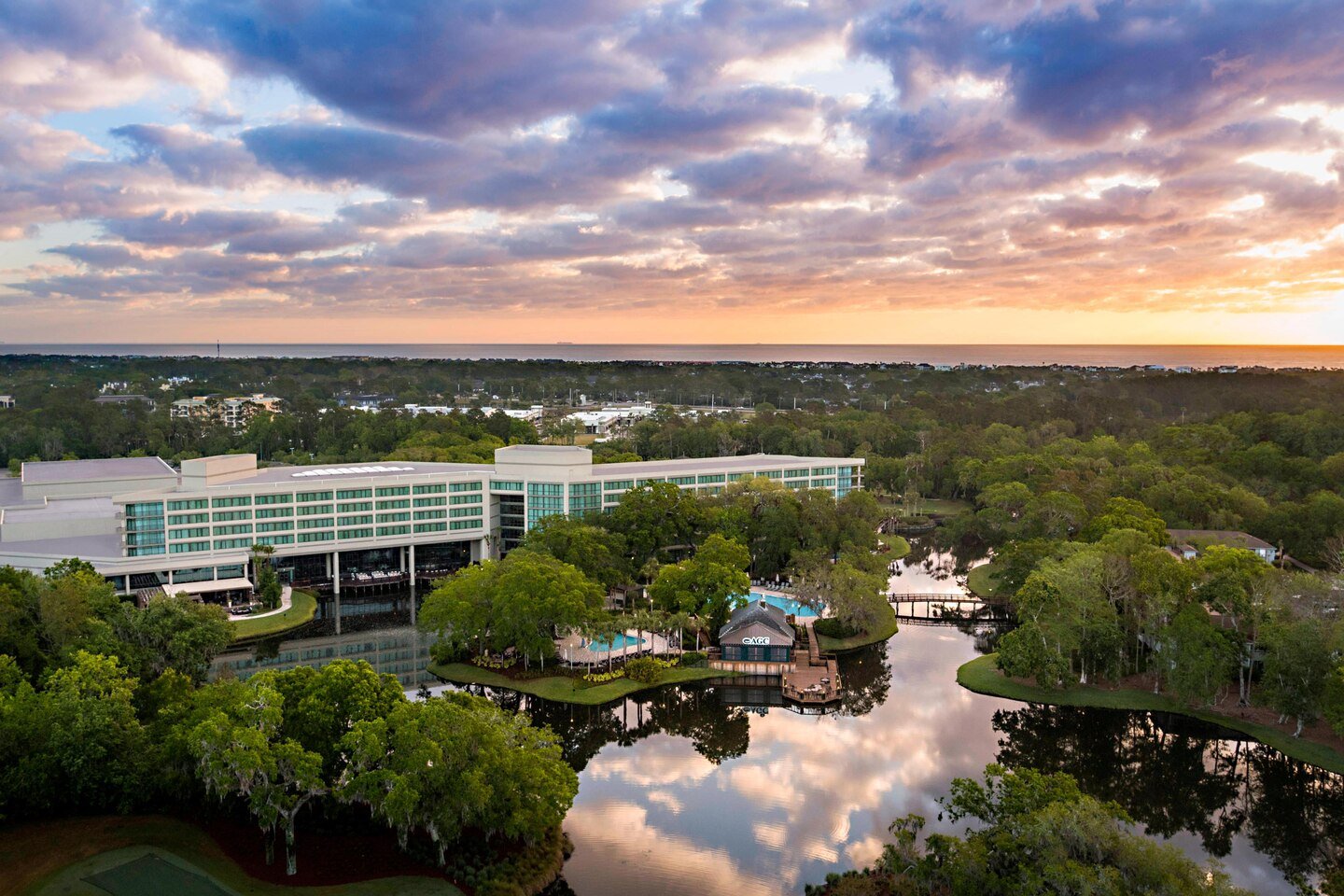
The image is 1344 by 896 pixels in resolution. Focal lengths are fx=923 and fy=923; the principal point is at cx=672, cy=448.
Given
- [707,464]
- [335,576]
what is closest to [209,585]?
[335,576]

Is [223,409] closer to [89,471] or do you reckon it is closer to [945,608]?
[89,471]

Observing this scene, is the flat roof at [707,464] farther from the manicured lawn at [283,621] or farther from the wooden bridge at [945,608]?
the manicured lawn at [283,621]

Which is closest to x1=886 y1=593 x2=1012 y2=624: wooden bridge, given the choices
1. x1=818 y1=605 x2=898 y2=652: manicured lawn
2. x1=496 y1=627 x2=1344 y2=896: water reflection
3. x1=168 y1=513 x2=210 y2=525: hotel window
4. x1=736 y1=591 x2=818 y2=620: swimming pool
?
x1=818 y1=605 x2=898 y2=652: manicured lawn

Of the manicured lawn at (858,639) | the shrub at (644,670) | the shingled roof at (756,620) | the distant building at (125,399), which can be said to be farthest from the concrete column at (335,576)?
the distant building at (125,399)

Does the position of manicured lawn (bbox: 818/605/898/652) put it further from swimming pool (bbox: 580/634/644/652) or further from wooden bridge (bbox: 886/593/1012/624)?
swimming pool (bbox: 580/634/644/652)

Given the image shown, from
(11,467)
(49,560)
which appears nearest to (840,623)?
(49,560)

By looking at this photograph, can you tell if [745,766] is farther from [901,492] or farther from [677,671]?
[901,492]
